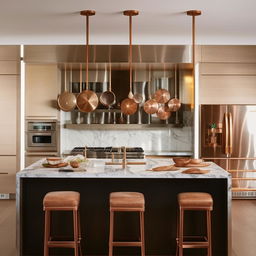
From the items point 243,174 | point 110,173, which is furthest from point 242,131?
point 110,173

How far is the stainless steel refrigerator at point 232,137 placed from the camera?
6621mm

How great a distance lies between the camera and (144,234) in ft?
13.8

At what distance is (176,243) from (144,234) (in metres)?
0.33

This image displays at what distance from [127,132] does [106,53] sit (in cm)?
177

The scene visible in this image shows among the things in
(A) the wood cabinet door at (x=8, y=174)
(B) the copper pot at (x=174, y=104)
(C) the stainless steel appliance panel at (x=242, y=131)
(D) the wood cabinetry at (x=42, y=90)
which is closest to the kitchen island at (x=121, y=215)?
(B) the copper pot at (x=174, y=104)

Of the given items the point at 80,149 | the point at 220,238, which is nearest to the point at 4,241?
the point at 220,238

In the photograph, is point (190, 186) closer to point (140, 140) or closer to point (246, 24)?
point (246, 24)

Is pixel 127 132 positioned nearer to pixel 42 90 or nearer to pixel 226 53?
pixel 42 90

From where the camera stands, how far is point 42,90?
7.19 metres

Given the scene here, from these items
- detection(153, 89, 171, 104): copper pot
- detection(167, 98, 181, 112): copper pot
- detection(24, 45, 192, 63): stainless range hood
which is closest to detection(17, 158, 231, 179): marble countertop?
detection(153, 89, 171, 104): copper pot

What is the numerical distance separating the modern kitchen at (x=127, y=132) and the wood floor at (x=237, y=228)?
0.08 ft

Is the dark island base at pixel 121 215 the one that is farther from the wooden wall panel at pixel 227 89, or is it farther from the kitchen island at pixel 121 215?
the wooden wall panel at pixel 227 89

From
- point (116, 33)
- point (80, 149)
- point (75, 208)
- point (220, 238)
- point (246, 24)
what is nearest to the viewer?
point (75, 208)

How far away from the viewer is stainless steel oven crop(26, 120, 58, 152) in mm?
7168
